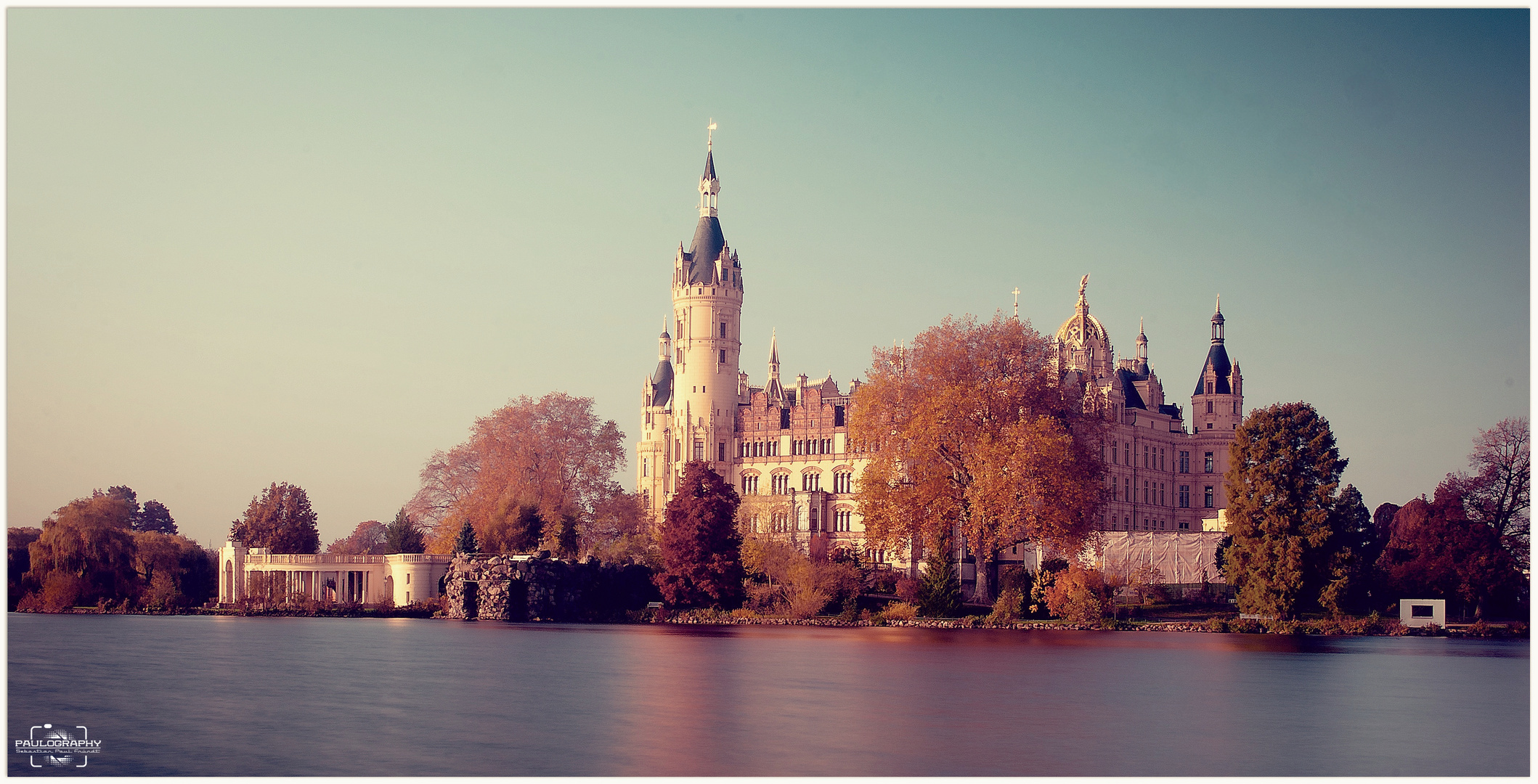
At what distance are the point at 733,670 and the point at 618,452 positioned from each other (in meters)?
57.1

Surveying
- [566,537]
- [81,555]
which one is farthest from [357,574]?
[81,555]

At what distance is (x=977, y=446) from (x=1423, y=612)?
19.1 meters

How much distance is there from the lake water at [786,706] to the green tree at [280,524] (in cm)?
3454

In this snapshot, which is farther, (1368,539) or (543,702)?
(1368,539)

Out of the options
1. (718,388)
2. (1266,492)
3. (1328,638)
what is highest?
(718,388)

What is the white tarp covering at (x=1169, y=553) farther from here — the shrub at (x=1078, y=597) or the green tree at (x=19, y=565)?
the green tree at (x=19, y=565)

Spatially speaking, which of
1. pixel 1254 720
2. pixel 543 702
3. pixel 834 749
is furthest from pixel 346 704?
pixel 1254 720

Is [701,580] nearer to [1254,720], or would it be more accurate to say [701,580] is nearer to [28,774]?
[1254,720]

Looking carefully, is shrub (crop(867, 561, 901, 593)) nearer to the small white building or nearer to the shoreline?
the shoreline

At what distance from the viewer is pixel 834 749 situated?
85.2ft

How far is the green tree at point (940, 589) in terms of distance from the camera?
64.2 meters

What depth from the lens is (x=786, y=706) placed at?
32.0 m

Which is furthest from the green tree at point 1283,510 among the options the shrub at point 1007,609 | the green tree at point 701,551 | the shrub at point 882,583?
the green tree at point 701,551

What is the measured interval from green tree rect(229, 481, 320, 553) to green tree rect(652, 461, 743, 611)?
2858 cm
